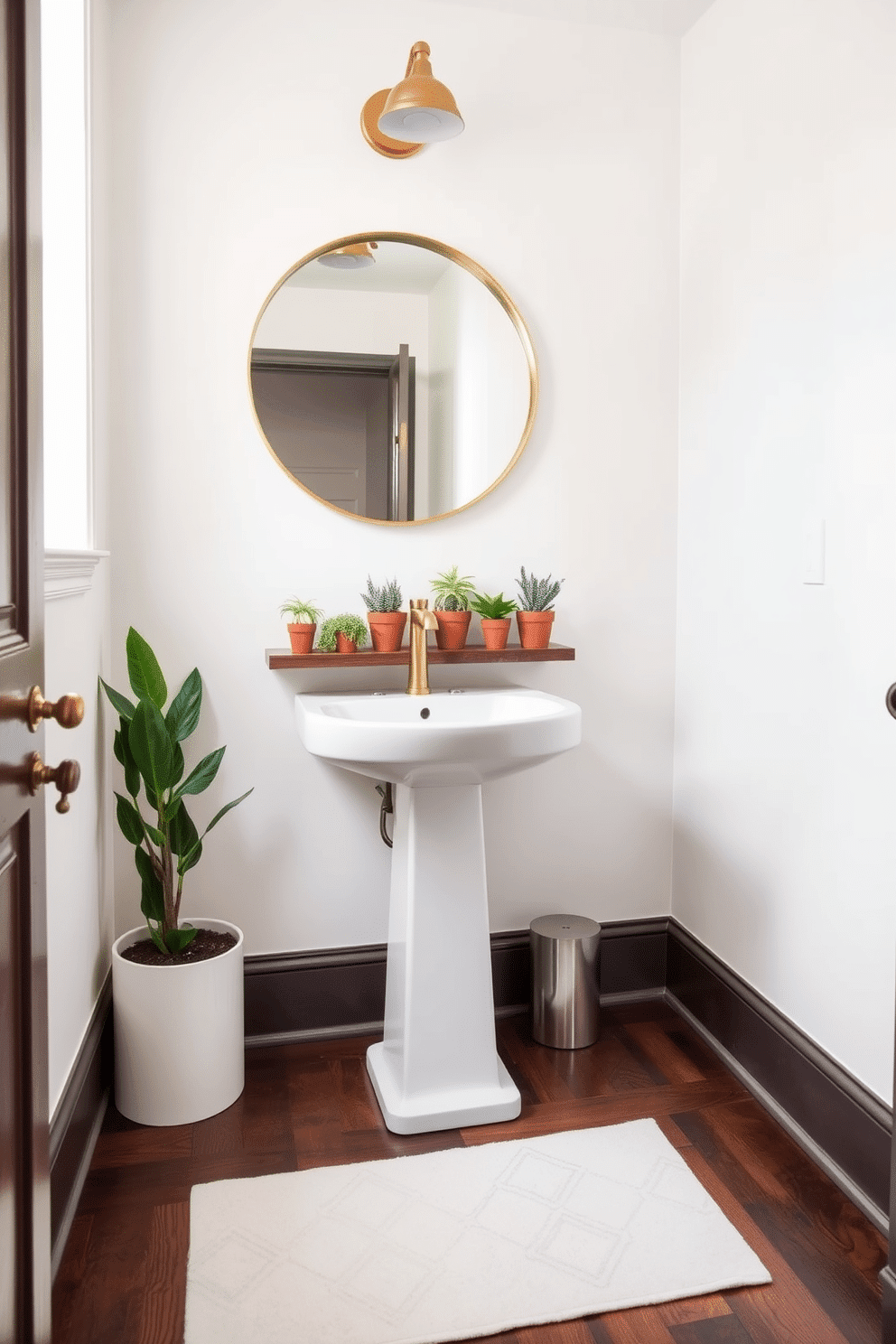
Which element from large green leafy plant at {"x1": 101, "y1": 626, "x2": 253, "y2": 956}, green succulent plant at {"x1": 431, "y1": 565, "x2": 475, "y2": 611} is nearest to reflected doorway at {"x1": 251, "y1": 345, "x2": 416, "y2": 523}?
green succulent plant at {"x1": 431, "y1": 565, "x2": 475, "y2": 611}

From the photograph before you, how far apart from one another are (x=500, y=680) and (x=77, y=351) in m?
1.15

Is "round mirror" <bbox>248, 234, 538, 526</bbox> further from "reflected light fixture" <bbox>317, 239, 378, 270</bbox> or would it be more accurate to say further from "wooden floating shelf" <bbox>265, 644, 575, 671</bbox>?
"wooden floating shelf" <bbox>265, 644, 575, 671</bbox>

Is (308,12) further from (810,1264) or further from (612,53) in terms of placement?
(810,1264)

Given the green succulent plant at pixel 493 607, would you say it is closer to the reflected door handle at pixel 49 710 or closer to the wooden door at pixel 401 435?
the wooden door at pixel 401 435

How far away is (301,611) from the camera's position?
2.19 m

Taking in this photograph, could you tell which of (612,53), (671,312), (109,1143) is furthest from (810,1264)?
(612,53)

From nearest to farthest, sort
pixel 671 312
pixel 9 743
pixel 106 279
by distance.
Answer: pixel 9 743 → pixel 106 279 → pixel 671 312

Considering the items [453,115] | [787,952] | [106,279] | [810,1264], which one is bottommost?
[810,1264]

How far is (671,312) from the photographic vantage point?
2.43m

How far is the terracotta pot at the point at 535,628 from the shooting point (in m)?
2.27

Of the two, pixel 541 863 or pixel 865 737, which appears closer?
pixel 865 737

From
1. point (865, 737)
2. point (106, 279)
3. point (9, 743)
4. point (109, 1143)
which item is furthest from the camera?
point (106, 279)

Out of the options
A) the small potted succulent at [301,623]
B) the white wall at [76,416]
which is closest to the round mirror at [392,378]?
the small potted succulent at [301,623]

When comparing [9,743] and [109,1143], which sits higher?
[9,743]
